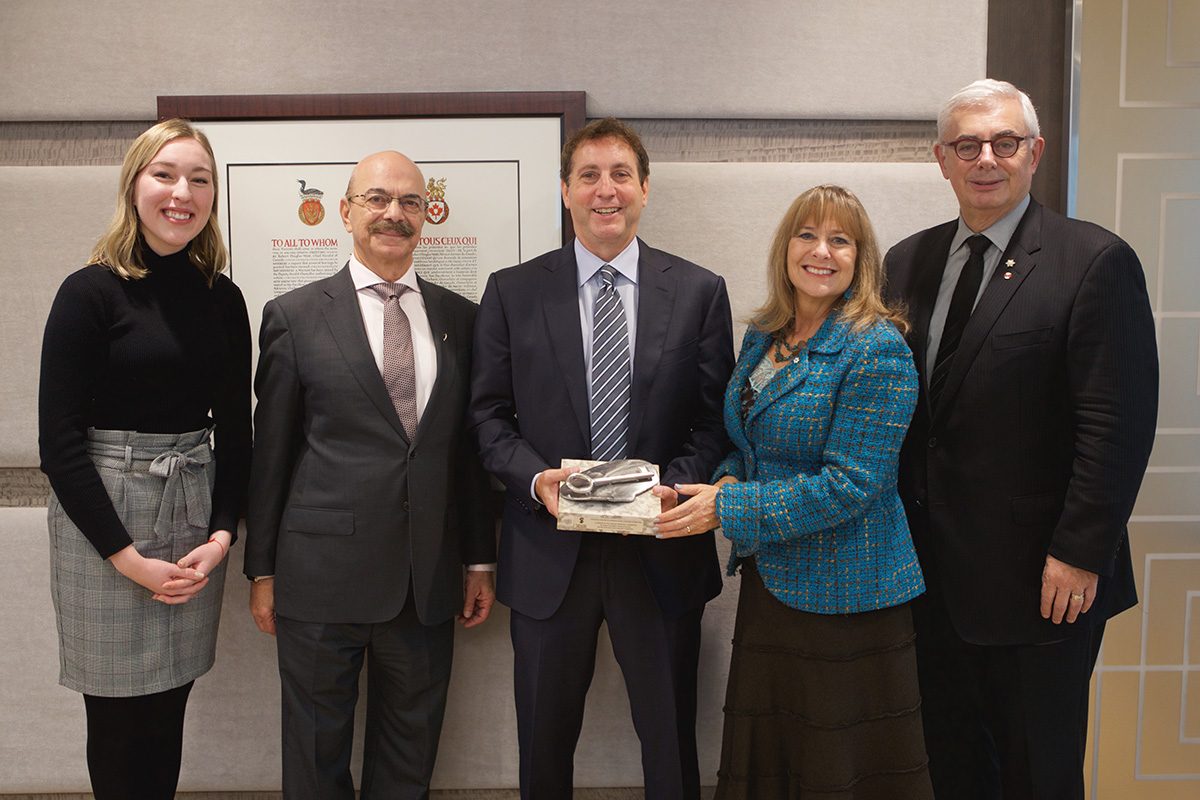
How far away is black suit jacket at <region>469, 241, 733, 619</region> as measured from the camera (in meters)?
1.93

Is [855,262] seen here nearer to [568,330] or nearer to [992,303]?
[992,303]

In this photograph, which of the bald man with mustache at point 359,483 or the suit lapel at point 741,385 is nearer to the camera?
the suit lapel at point 741,385

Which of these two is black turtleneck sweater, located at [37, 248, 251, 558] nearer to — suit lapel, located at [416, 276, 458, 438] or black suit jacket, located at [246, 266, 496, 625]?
black suit jacket, located at [246, 266, 496, 625]

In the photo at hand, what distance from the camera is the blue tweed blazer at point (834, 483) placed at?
5.52 ft

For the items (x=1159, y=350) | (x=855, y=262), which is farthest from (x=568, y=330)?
(x=1159, y=350)

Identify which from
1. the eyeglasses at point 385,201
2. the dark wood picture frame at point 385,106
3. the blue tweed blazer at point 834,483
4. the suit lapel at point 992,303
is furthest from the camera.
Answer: the dark wood picture frame at point 385,106

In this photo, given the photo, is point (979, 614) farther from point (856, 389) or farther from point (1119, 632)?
point (1119, 632)

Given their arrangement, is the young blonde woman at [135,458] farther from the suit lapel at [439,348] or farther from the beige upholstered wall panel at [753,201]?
the beige upholstered wall panel at [753,201]

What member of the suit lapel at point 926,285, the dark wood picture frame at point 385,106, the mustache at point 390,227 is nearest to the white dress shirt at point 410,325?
the mustache at point 390,227

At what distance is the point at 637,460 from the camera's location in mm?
1819

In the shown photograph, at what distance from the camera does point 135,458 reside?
188 centimetres

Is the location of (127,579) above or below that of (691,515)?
below

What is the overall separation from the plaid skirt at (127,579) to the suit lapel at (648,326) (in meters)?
1.05

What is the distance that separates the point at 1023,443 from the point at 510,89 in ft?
5.43
